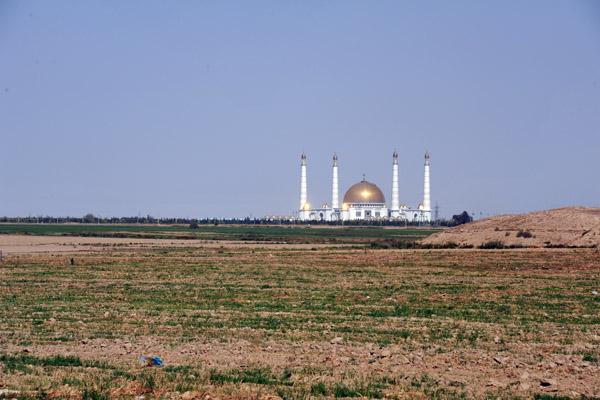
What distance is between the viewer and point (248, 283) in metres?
29.7

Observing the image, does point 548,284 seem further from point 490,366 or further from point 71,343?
point 71,343

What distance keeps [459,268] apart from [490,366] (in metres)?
26.5

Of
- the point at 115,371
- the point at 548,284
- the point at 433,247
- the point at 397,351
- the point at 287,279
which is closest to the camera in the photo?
the point at 115,371

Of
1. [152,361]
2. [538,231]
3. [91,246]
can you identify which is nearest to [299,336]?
[152,361]

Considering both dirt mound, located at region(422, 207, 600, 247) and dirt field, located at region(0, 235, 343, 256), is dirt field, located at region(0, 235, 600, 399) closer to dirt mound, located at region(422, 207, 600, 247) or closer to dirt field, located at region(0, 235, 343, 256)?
dirt field, located at region(0, 235, 343, 256)

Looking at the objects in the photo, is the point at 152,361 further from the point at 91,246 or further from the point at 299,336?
the point at 91,246

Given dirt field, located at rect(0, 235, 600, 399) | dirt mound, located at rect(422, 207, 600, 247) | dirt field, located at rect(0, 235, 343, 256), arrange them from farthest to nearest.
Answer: dirt mound, located at rect(422, 207, 600, 247) → dirt field, located at rect(0, 235, 343, 256) → dirt field, located at rect(0, 235, 600, 399)

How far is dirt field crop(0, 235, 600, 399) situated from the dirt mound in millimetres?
30395

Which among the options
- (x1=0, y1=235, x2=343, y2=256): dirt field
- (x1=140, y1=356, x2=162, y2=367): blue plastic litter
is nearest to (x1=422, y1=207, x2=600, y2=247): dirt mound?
(x1=0, y1=235, x2=343, y2=256): dirt field

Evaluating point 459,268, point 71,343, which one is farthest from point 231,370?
point 459,268

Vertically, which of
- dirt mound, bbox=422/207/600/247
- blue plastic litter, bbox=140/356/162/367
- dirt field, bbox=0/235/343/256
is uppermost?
dirt mound, bbox=422/207/600/247

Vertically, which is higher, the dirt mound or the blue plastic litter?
the dirt mound

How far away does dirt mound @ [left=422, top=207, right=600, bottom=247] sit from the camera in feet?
204

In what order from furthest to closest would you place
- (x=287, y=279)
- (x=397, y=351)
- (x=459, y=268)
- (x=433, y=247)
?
1. (x=433, y=247)
2. (x=459, y=268)
3. (x=287, y=279)
4. (x=397, y=351)
